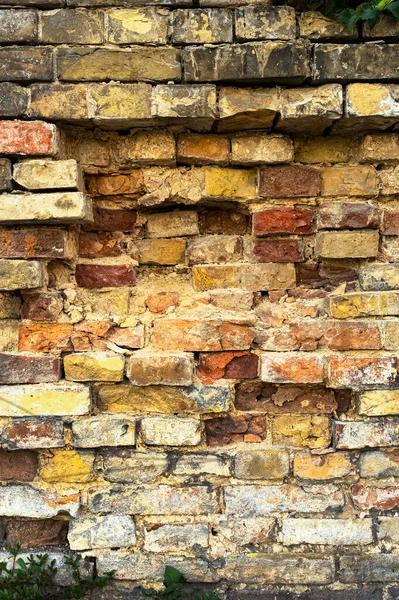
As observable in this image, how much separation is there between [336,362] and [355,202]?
541mm

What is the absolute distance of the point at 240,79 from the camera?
1.54 metres

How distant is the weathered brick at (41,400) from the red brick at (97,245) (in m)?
0.47

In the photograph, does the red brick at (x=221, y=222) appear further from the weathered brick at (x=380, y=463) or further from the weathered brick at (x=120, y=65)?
the weathered brick at (x=380, y=463)

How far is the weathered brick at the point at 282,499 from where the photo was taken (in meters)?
1.69

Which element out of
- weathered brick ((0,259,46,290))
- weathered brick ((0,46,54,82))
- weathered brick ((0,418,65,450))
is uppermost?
weathered brick ((0,46,54,82))

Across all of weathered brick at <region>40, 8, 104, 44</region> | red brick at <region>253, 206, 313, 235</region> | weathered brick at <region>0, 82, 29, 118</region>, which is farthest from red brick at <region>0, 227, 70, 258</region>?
red brick at <region>253, 206, 313, 235</region>

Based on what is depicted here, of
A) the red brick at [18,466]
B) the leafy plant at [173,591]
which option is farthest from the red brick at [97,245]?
the leafy plant at [173,591]

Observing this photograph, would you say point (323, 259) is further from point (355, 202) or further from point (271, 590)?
point (271, 590)

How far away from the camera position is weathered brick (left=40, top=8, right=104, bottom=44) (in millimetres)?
1556

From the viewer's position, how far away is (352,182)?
168cm

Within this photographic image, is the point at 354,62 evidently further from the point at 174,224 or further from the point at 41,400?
the point at 41,400

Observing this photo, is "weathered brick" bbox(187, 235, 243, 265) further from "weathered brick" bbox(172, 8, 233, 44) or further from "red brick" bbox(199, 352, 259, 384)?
"weathered brick" bbox(172, 8, 233, 44)

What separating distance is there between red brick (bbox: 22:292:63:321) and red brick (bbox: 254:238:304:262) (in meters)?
0.70

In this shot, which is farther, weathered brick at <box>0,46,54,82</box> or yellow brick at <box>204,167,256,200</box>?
yellow brick at <box>204,167,256,200</box>
